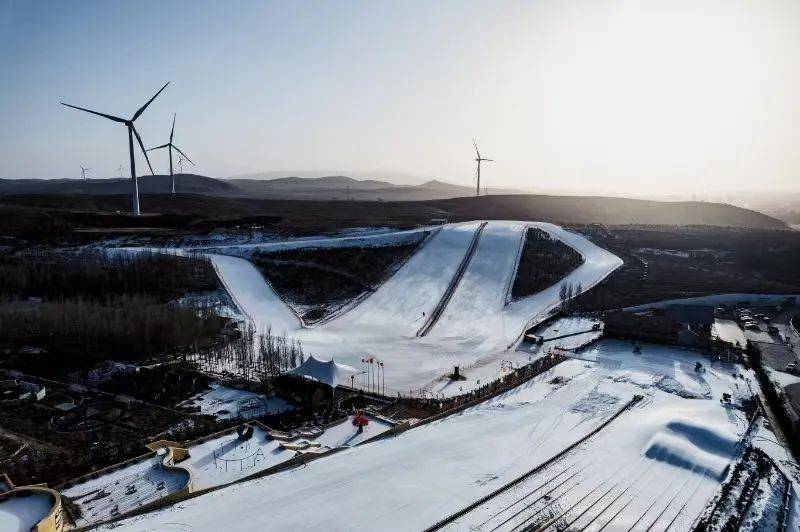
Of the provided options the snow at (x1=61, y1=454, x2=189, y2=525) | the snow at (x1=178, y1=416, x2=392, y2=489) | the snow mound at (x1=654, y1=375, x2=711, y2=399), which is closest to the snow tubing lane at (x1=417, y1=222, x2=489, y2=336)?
the snow mound at (x1=654, y1=375, x2=711, y2=399)

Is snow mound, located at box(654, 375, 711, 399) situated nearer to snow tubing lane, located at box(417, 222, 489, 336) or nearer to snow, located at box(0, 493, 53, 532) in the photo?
snow tubing lane, located at box(417, 222, 489, 336)

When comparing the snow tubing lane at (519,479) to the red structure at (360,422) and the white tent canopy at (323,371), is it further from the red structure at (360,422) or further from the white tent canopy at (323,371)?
the white tent canopy at (323,371)

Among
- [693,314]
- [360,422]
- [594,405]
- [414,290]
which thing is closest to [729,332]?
[693,314]

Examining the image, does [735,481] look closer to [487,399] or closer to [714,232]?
[487,399]

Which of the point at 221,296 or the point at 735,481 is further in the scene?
the point at 221,296

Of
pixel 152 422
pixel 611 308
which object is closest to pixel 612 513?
pixel 152 422

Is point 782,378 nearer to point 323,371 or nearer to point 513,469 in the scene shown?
point 513,469

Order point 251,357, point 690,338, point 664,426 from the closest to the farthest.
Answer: point 664,426, point 251,357, point 690,338
